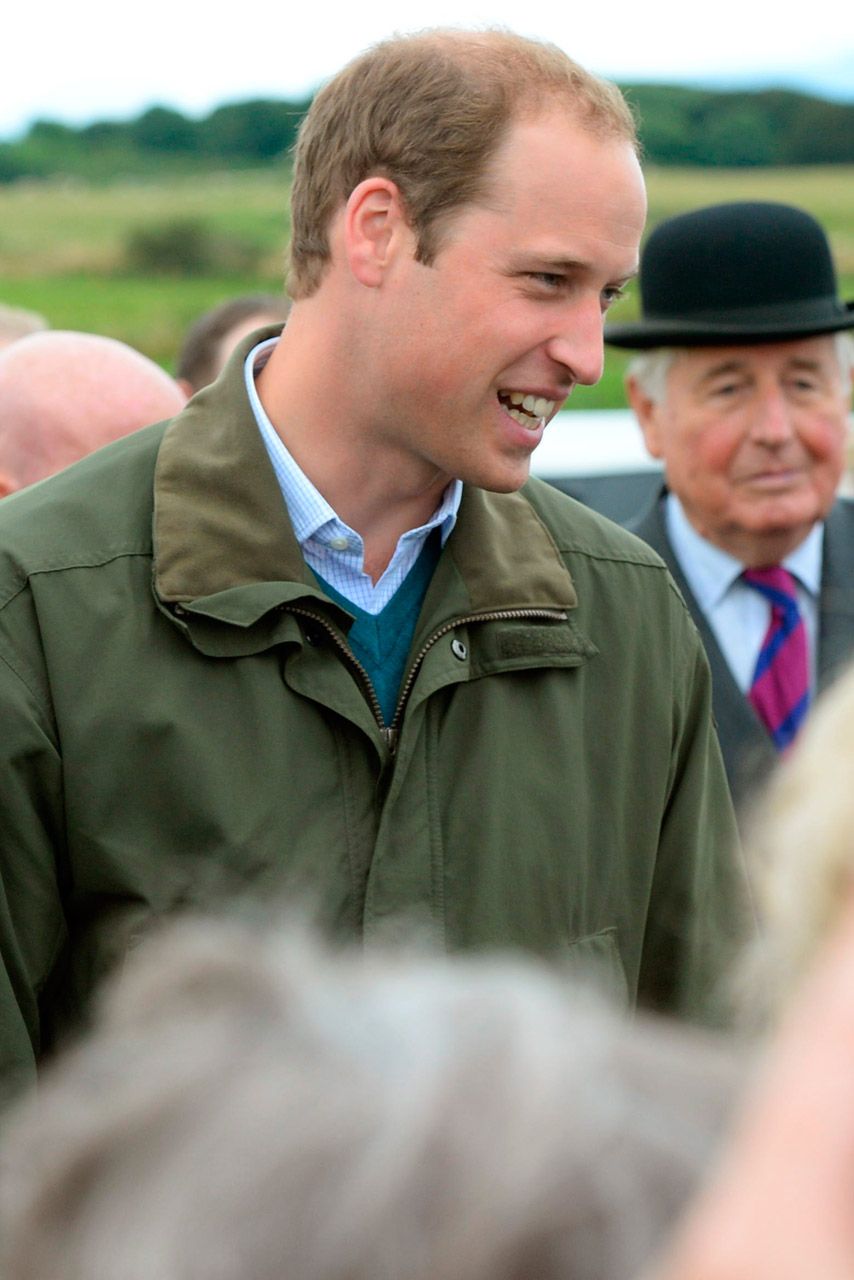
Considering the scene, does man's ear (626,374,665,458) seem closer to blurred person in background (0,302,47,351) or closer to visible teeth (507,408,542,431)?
visible teeth (507,408,542,431)

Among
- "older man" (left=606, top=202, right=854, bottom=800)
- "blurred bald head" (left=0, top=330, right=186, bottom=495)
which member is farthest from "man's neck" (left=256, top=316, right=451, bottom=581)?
"older man" (left=606, top=202, right=854, bottom=800)

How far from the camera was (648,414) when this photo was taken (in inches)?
158

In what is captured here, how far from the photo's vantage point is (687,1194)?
651mm

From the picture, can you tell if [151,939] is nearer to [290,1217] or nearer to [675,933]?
[675,933]

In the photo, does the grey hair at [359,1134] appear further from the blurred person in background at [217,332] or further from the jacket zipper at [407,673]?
the blurred person in background at [217,332]

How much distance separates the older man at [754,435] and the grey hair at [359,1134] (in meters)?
2.77

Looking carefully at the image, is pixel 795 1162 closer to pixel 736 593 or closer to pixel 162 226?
pixel 736 593

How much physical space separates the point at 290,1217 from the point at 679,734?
1.93 m

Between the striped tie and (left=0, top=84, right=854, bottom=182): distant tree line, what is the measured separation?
459 centimetres

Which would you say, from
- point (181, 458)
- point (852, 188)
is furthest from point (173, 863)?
point (852, 188)

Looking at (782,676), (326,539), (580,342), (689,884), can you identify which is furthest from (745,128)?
(326,539)

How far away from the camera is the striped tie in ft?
11.3

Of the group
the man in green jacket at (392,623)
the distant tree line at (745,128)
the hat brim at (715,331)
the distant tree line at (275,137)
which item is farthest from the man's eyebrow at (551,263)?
the distant tree line at (745,128)

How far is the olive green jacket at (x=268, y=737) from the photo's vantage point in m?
2.11
